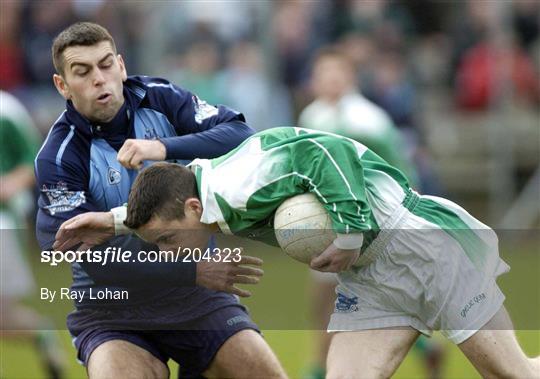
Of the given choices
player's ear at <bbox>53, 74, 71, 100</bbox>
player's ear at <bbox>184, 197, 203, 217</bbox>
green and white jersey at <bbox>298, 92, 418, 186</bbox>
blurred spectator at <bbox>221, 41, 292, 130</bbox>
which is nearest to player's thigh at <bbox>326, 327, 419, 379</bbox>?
player's ear at <bbox>184, 197, 203, 217</bbox>

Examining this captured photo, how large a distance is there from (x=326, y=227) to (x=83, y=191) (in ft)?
4.53

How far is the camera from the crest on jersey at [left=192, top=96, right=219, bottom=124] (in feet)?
21.8

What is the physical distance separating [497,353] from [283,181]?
1.34 meters

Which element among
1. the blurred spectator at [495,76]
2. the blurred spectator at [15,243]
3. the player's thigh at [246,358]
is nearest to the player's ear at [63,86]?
the player's thigh at [246,358]

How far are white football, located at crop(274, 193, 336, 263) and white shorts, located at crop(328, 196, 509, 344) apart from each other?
31 centimetres

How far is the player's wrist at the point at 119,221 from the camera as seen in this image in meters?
6.10

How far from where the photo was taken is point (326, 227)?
5.82 meters

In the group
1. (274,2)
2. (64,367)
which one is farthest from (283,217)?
(274,2)

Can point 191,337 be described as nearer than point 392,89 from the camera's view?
Yes

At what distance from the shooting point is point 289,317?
11.7m

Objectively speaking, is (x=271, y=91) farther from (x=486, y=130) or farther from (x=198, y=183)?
(x=198, y=183)

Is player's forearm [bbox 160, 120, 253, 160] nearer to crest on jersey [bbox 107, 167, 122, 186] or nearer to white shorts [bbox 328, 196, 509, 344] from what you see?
crest on jersey [bbox 107, 167, 122, 186]

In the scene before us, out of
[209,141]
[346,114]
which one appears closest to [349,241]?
[209,141]

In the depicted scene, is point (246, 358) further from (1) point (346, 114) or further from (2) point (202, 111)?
(1) point (346, 114)
